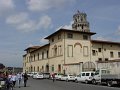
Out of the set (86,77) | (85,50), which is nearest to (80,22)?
(85,50)

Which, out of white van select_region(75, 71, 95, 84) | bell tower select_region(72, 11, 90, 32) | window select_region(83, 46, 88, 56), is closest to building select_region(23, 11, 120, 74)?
window select_region(83, 46, 88, 56)

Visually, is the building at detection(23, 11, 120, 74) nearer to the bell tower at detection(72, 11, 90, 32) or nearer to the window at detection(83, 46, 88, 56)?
the window at detection(83, 46, 88, 56)

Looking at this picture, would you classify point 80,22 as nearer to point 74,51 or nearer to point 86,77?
point 74,51

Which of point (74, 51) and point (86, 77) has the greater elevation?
point (74, 51)

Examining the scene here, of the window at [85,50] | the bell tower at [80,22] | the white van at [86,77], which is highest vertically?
the bell tower at [80,22]

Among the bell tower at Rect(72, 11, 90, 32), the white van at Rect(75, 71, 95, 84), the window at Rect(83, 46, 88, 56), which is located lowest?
the white van at Rect(75, 71, 95, 84)

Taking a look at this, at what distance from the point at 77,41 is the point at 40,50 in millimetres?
21403

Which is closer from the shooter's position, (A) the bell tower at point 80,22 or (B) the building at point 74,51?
Result: (B) the building at point 74,51

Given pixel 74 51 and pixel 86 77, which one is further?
pixel 74 51

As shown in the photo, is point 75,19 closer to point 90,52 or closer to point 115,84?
point 90,52

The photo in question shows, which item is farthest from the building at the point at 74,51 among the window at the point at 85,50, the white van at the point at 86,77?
the white van at the point at 86,77

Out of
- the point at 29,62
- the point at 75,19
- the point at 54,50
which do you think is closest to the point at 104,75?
the point at 54,50

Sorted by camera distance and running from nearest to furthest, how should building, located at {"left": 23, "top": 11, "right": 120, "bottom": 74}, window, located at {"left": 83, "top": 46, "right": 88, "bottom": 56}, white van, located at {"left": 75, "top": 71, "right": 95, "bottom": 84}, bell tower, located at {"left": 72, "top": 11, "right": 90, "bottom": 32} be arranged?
white van, located at {"left": 75, "top": 71, "right": 95, "bottom": 84} → building, located at {"left": 23, "top": 11, "right": 120, "bottom": 74} → window, located at {"left": 83, "top": 46, "right": 88, "bottom": 56} → bell tower, located at {"left": 72, "top": 11, "right": 90, "bottom": 32}

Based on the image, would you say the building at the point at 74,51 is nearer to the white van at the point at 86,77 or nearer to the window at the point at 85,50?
the window at the point at 85,50
